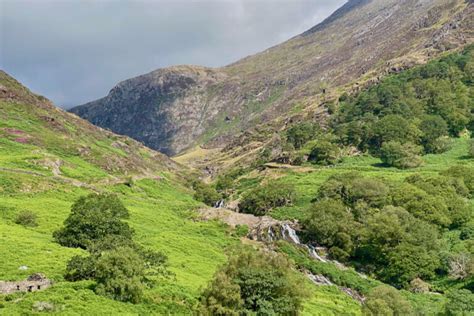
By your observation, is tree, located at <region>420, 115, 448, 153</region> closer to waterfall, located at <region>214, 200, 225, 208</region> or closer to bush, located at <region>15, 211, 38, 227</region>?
waterfall, located at <region>214, 200, 225, 208</region>

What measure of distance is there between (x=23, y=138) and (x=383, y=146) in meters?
99.8

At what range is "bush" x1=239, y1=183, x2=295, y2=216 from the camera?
3905 inches

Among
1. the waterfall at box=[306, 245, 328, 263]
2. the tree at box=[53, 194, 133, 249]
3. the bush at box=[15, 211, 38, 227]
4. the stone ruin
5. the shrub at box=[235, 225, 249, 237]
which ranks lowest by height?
the waterfall at box=[306, 245, 328, 263]

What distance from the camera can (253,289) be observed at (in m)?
40.2

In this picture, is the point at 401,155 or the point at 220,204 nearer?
the point at 220,204

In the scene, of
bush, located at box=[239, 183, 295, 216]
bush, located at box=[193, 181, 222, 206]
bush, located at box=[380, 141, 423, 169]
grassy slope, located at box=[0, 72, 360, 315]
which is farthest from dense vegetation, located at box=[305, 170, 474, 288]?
bush, located at box=[193, 181, 222, 206]

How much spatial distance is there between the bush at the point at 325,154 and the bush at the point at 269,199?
3499 centimetres

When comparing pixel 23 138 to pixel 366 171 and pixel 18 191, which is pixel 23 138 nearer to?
pixel 18 191

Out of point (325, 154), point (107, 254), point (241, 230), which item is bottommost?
point (241, 230)

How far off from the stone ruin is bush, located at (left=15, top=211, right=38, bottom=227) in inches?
961

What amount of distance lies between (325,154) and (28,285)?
102533mm

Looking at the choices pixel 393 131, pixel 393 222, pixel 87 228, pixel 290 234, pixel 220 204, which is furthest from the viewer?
pixel 393 131

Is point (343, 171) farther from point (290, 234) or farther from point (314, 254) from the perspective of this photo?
point (314, 254)

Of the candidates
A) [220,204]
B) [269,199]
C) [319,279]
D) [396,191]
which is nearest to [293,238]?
[319,279]
